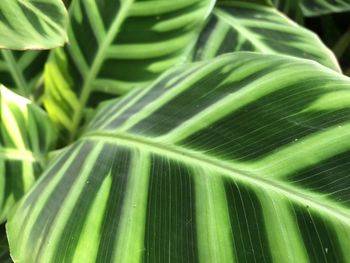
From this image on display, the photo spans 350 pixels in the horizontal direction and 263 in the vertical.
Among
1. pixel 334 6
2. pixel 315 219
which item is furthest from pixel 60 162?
pixel 334 6

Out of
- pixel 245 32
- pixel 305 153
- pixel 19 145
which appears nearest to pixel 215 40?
pixel 245 32

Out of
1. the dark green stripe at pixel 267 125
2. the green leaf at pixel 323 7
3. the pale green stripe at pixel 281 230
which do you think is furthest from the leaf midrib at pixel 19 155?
the green leaf at pixel 323 7

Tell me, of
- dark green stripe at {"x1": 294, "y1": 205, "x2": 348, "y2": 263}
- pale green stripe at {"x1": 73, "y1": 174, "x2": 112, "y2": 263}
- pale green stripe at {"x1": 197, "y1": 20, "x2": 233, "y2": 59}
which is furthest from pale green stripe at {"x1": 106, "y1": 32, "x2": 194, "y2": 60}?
dark green stripe at {"x1": 294, "y1": 205, "x2": 348, "y2": 263}

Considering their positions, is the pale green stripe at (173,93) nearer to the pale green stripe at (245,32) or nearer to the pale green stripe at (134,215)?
the pale green stripe at (134,215)

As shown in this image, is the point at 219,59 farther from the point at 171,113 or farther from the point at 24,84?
the point at 24,84

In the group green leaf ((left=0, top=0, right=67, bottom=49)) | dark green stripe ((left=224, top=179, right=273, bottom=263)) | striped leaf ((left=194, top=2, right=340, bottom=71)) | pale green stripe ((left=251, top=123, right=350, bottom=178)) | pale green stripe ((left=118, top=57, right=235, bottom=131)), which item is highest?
striped leaf ((left=194, top=2, right=340, bottom=71))

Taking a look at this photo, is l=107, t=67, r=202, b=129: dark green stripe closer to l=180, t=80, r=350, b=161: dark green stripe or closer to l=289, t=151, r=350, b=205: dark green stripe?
l=180, t=80, r=350, b=161: dark green stripe

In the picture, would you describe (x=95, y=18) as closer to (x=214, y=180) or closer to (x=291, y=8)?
(x=214, y=180)
